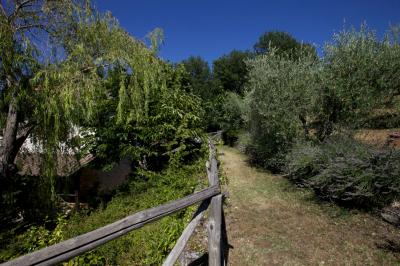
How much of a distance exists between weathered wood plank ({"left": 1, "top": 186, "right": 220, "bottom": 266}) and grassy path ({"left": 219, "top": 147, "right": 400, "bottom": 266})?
2.76 meters

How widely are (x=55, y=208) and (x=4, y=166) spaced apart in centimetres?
220

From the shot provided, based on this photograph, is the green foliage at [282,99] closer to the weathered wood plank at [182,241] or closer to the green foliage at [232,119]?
the weathered wood plank at [182,241]

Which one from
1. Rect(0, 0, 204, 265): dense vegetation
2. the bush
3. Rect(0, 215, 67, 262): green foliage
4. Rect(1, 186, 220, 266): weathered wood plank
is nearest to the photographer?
Rect(1, 186, 220, 266): weathered wood plank

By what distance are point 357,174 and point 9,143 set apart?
822cm

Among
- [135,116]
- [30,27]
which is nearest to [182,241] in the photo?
[135,116]

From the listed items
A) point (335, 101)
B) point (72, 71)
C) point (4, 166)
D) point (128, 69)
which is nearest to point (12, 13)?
point (72, 71)

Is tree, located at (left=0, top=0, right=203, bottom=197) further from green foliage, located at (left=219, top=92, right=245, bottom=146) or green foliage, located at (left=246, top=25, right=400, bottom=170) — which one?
green foliage, located at (left=219, top=92, right=245, bottom=146)

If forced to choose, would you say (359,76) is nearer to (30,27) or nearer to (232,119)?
(30,27)

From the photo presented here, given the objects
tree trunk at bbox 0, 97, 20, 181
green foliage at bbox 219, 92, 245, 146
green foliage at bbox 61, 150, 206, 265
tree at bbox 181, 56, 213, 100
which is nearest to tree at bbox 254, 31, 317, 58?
tree at bbox 181, 56, 213, 100

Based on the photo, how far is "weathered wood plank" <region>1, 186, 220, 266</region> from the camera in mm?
1541

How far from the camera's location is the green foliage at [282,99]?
10680mm

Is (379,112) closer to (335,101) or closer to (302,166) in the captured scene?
(335,101)

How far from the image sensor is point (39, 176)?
6.74 meters

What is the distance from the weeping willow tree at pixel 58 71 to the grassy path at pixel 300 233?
13.2ft
